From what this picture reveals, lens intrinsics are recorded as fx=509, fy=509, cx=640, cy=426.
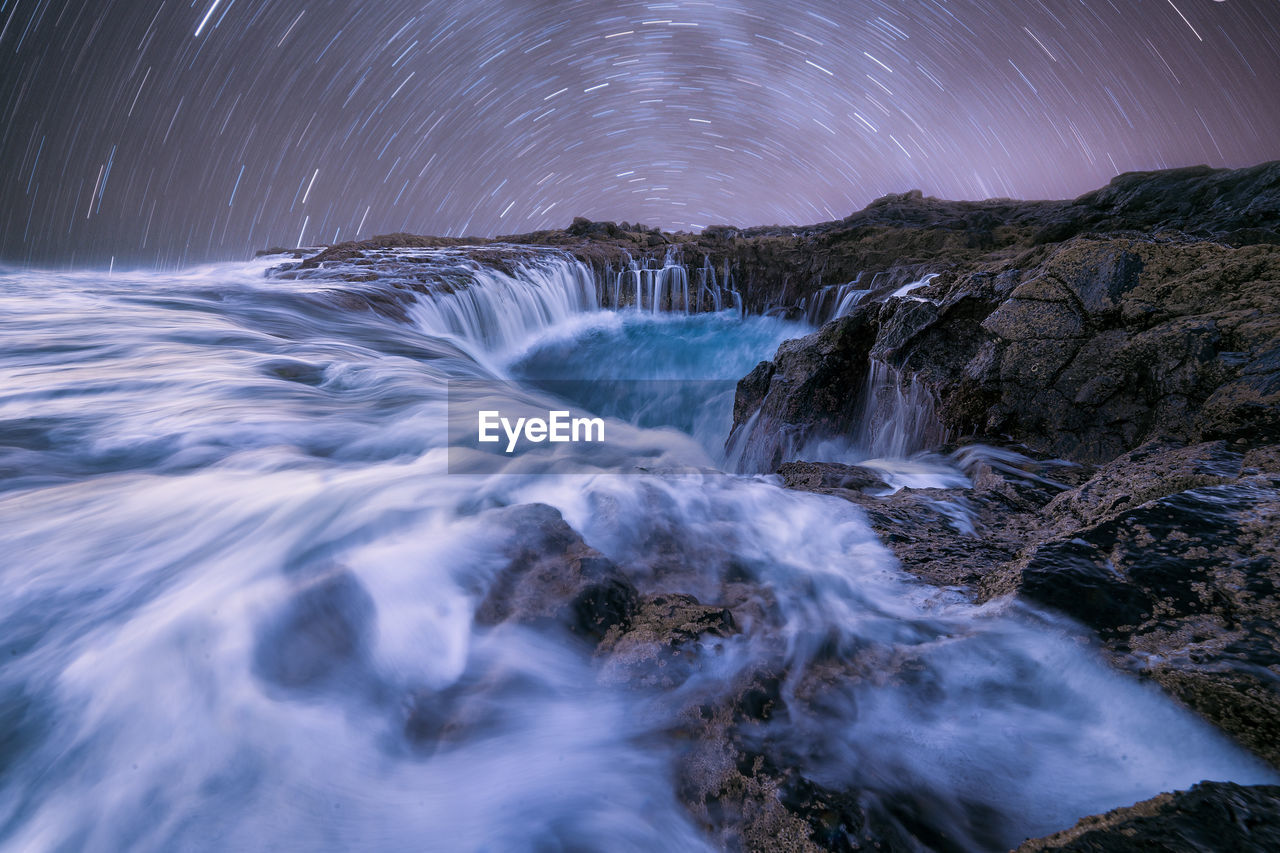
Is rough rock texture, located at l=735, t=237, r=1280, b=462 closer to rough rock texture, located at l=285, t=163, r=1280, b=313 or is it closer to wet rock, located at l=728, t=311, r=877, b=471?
wet rock, located at l=728, t=311, r=877, b=471

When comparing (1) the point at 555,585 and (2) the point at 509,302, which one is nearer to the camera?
(1) the point at 555,585

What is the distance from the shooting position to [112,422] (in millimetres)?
3859

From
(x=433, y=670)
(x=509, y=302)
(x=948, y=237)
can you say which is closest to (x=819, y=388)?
(x=433, y=670)

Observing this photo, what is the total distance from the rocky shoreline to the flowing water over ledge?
0.20ft

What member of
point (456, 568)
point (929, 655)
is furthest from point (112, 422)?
point (929, 655)

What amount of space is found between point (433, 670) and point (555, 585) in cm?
51

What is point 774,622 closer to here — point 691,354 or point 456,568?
point 456,568

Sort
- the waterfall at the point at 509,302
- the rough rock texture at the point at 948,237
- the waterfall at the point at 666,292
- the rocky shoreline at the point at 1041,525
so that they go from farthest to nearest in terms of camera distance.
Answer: the waterfall at the point at 666,292, the waterfall at the point at 509,302, the rough rock texture at the point at 948,237, the rocky shoreline at the point at 1041,525

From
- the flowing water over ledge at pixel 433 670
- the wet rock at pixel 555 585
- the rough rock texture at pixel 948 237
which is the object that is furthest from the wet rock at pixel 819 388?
the rough rock texture at pixel 948 237

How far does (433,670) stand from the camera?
6.02 feet

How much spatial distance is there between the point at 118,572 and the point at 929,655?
11.1 feet

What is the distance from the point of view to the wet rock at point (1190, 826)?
899 millimetres

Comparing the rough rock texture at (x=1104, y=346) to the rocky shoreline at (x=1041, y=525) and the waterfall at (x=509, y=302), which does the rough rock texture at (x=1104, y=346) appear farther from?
the waterfall at (x=509, y=302)

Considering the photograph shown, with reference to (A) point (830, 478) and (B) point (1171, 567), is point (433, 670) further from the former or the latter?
(A) point (830, 478)
